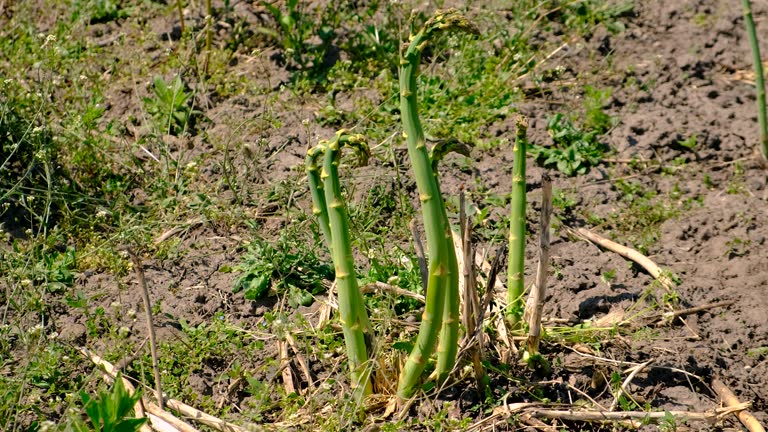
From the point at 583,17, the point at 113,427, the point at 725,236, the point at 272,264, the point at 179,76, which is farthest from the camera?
the point at 583,17

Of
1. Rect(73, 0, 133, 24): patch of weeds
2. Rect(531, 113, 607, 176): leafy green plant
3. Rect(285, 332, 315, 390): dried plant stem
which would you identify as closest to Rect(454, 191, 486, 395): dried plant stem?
Rect(285, 332, 315, 390): dried plant stem

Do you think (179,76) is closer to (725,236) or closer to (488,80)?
(488,80)

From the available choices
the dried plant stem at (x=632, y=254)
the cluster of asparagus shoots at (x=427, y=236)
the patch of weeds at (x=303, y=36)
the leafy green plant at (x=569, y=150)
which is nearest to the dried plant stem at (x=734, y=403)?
the dried plant stem at (x=632, y=254)

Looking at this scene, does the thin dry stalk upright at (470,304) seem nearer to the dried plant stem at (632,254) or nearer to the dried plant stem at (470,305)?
the dried plant stem at (470,305)

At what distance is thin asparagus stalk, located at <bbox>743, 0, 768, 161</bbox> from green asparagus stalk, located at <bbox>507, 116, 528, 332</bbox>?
5.55 ft

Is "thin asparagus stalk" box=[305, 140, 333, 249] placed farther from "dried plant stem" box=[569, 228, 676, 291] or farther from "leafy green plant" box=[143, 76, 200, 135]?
"leafy green plant" box=[143, 76, 200, 135]

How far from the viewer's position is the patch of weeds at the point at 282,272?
3.76 m

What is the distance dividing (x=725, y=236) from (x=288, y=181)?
2083 millimetres

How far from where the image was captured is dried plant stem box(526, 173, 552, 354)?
3027 mm

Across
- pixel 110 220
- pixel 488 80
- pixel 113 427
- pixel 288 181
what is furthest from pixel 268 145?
pixel 113 427

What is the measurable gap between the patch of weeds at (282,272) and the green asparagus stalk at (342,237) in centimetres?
67

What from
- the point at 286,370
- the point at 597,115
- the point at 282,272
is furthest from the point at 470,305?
the point at 597,115

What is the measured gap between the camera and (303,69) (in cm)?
522

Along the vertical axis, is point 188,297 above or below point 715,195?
above
